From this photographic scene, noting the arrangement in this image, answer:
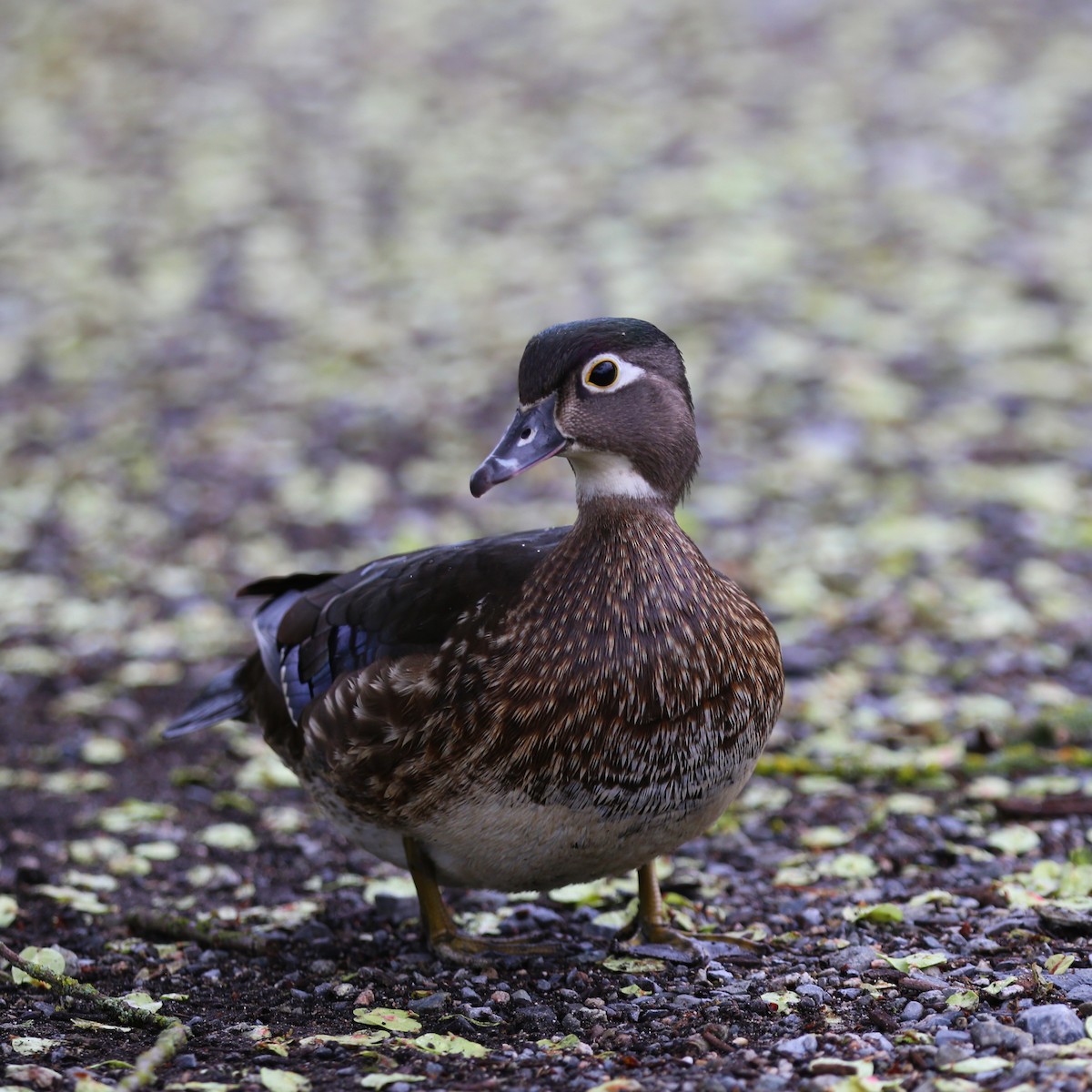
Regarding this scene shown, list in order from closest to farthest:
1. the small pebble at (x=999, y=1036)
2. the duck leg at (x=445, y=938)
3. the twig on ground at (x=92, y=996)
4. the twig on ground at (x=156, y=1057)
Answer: the twig on ground at (x=156, y=1057) → the small pebble at (x=999, y=1036) → the twig on ground at (x=92, y=996) → the duck leg at (x=445, y=938)

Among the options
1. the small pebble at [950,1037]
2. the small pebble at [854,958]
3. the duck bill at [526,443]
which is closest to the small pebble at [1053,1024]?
the small pebble at [950,1037]

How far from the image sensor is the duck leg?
428 cm

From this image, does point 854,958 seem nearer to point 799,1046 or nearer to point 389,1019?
point 799,1046

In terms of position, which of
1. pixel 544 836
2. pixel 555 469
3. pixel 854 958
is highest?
pixel 555 469

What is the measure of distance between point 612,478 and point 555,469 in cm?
496

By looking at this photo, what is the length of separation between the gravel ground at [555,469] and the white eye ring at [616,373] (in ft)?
5.31

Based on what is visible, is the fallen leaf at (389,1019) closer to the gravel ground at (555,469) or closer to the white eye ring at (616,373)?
the gravel ground at (555,469)

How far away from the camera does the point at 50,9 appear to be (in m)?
16.7

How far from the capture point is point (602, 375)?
13.3ft

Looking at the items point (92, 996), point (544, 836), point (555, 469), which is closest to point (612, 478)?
point (544, 836)

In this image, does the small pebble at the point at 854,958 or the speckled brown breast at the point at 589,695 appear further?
the small pebble at the point at 854,958

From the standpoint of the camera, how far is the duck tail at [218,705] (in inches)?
199

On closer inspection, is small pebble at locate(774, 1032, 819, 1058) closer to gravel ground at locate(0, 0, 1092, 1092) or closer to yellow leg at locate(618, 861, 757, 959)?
gravel ground at locate(0, 0, 1092, 1092)

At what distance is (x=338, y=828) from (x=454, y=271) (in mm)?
7843
